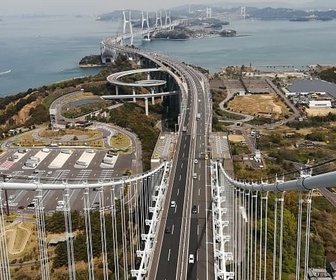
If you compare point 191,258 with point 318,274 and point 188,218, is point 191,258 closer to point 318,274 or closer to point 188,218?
point 188,218

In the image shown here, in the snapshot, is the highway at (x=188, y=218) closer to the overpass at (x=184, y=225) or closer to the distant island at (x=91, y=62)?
the overpass at (x=184, y=225)

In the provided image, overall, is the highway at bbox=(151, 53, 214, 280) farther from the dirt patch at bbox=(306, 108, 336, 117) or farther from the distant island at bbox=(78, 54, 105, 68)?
the distant island at bbox=(78, 54, 105, 68)

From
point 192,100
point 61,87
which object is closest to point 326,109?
point 192,100

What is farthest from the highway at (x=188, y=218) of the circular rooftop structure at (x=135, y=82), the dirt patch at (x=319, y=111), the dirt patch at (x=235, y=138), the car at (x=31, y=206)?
the circular rooftop structure at (x=135, y=82)

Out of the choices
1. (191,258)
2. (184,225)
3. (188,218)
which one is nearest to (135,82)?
(188,218)

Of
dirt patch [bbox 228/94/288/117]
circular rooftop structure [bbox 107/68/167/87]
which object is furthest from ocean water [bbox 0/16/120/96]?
dirt patch [bbox 228/94/288/117]
